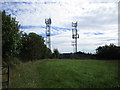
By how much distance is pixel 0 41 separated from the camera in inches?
464

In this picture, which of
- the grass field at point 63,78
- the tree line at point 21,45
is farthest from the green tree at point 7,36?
the grass field at point 63,78

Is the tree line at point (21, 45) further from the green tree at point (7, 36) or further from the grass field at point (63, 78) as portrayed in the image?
the grass field at point (63, 78)

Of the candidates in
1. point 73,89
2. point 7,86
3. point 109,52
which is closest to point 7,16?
point 7,86

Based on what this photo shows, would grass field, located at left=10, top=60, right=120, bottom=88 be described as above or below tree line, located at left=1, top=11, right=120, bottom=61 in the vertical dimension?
below

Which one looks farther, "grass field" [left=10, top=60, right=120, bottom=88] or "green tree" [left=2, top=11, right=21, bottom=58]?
"green tree" [left=2, top=11, right=21, bottom=58]

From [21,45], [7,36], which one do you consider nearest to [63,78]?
[7,36]

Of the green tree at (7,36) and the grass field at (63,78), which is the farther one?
the green tree at (7,36)

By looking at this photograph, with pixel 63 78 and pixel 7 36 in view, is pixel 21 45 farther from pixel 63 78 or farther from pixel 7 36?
pixel 63 78

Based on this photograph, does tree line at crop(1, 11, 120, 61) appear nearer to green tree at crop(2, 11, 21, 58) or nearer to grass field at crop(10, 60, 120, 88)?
green tree at crop(2, 11, 21, 58)

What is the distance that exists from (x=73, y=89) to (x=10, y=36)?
7.87 meters

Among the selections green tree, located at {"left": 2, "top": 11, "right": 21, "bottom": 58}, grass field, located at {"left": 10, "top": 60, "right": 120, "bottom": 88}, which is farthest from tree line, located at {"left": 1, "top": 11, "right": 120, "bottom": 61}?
grass field, located at {"left": 10, "top": 60, "right": 120, "bottom": 88}

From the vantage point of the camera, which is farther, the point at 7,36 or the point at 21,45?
the point at 21,45

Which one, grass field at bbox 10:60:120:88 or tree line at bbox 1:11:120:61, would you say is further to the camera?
tree line at bbox 1:11:120:61

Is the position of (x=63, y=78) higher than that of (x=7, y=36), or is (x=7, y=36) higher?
A: (x=7, y=36)
